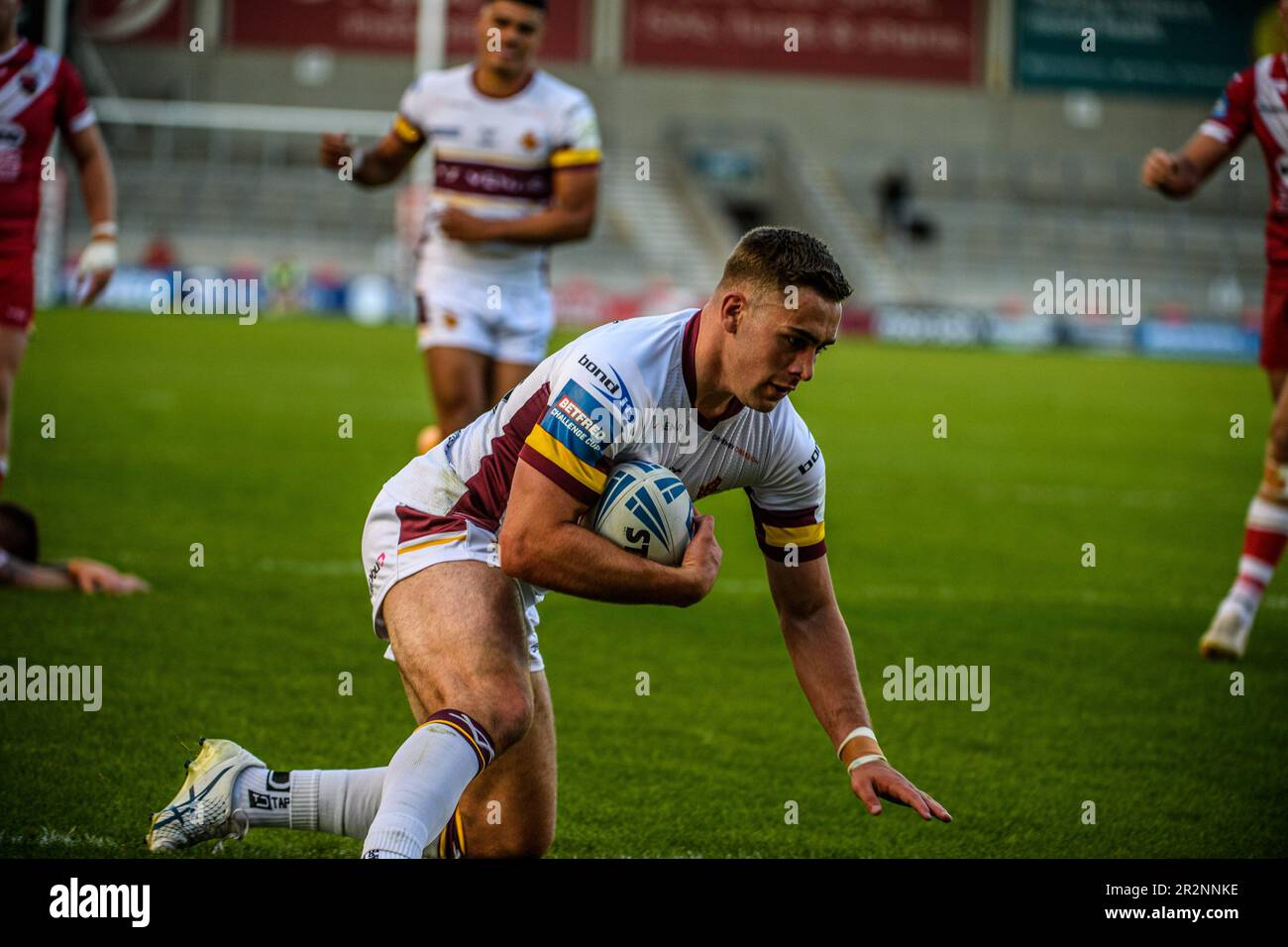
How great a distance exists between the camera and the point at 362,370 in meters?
20.7

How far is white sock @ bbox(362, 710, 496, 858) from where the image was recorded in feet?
11.2

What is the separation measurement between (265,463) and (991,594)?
5.99 metres

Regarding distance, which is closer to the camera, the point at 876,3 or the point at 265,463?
the point at 265,463

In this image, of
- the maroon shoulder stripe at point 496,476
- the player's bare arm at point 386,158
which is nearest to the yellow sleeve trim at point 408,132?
the player's bare arm at point 386,158

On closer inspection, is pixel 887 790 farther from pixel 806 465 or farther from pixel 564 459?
pixel 564 459

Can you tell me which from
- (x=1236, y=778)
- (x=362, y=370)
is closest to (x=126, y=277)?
(x=362, y=370)

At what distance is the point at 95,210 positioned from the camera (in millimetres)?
7523

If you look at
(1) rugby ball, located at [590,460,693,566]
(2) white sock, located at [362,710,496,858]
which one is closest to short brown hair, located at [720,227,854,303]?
(1) rugby ball, located at [590,460,693,566]

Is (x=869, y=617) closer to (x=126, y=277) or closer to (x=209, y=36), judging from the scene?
(x=126, y=277)

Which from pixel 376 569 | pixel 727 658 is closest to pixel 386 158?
pixel 727 658

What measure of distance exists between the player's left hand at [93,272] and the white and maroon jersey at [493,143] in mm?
1598

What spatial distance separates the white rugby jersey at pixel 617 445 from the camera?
3807mm

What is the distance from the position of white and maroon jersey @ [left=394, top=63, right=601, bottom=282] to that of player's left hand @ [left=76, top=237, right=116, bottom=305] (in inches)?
62.9
